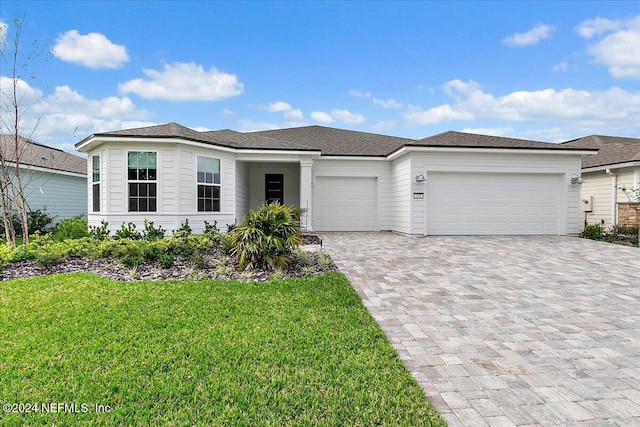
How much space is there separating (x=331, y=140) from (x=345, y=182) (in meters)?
2.94

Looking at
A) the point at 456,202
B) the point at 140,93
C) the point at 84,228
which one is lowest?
the point at 84,228

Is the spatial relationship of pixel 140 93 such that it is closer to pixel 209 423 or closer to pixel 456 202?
pixel 456 202

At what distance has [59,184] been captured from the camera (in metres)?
15.0

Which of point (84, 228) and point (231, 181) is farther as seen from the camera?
point (231, 181)

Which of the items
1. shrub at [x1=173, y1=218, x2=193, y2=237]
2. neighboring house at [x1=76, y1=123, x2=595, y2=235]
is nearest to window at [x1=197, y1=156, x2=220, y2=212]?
neighboring house at [x1=76, y1=123, x2=595, y2=235]

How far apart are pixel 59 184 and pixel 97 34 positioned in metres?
7.34

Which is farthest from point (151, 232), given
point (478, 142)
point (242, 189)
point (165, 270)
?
point (478, 142)

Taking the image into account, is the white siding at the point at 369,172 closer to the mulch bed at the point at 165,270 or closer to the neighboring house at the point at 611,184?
the neighboring house at the point at 611,184

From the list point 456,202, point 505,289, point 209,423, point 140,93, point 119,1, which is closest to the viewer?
point 209,423

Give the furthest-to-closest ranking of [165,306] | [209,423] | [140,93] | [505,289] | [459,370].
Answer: [140,93] → [505,289] → [165,306] → [459,370] → [209,423]

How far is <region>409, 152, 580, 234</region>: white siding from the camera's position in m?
11.3

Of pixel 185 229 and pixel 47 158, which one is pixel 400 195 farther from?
pixel 47 158

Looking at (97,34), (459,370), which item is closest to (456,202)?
(459,370)

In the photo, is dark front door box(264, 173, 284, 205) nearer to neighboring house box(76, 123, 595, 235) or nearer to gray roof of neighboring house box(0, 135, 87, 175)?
neighboring house box(76, 123, 595, 235)
